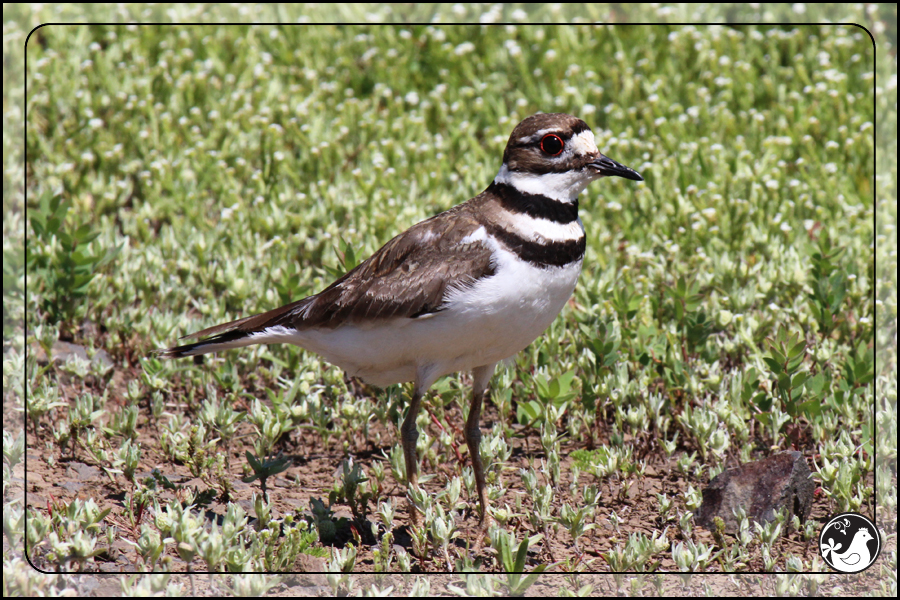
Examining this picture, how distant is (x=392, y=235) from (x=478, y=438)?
2669mm

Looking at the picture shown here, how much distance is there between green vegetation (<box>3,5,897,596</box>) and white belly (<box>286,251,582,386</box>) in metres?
0.56

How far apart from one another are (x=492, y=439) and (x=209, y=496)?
148 cm

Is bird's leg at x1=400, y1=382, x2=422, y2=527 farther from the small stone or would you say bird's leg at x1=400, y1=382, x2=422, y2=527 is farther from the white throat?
the small stone

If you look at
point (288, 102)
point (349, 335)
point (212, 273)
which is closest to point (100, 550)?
point (349, 335)

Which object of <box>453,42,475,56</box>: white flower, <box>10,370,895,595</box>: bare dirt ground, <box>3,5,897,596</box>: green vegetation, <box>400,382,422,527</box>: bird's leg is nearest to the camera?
<box>10,370,895,595</box>: bare dirt ground

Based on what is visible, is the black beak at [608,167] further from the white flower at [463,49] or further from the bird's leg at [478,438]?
the white flower at [463,49]

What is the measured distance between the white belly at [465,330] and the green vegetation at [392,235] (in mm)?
562

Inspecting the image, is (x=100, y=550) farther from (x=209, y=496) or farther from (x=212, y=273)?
(x=212, y=273)

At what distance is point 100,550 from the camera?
13.2 ft

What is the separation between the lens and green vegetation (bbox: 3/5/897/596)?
441cm

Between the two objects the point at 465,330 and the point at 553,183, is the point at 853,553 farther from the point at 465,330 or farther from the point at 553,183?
the point at 553,183

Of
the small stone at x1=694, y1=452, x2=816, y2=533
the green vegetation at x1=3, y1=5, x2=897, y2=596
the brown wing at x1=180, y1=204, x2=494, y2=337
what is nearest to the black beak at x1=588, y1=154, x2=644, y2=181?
the brown wing at x1=180, y1=204, x2=494, y2=337

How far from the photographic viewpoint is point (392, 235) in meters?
7.10

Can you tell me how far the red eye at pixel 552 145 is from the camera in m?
4.45
